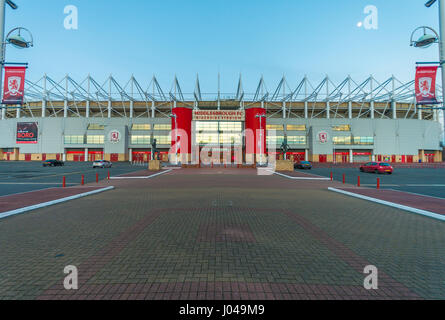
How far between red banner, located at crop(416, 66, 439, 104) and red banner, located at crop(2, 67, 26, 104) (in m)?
27.6

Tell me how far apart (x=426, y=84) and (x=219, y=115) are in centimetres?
4317

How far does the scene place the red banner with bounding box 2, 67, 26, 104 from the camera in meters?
14.1

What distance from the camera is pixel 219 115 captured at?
54.0 m

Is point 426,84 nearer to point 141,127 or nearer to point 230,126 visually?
point 230,126

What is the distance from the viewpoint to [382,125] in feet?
190

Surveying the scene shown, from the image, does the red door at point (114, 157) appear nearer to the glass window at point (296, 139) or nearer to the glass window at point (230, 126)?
the glass window at point (230, 126)

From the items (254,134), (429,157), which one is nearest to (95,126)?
(254,134)

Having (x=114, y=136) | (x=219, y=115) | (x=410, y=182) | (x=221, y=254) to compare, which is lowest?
(x=410, y=182)

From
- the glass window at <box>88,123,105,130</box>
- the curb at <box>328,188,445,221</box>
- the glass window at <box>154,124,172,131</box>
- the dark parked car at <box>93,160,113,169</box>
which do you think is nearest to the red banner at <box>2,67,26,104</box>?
the dark parked car at <box>93,160,113,169</box>

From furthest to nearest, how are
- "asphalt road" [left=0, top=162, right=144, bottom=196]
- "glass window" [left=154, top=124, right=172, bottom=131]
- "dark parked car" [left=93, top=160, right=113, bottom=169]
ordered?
1. "glass window" [left=154, top=124, right=172, bottom=131]
2. "dark parked car" [left=93, top=160, right=113, bottom=169]
3. "asphalt road" [left=0, top=162, right=144, bottom=196]

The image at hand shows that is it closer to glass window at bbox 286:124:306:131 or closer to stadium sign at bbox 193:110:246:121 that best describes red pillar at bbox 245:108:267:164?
stadium sign at bbox 193:110:246:121

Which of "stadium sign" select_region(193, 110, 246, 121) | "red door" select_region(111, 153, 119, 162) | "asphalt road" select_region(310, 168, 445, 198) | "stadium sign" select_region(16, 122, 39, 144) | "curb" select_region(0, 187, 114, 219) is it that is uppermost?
"stadium sign" select_region(193, 110, 246, 121)

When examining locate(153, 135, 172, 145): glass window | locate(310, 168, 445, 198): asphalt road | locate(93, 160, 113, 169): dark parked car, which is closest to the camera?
locate(310, 168, 445, 198): asphalt road
